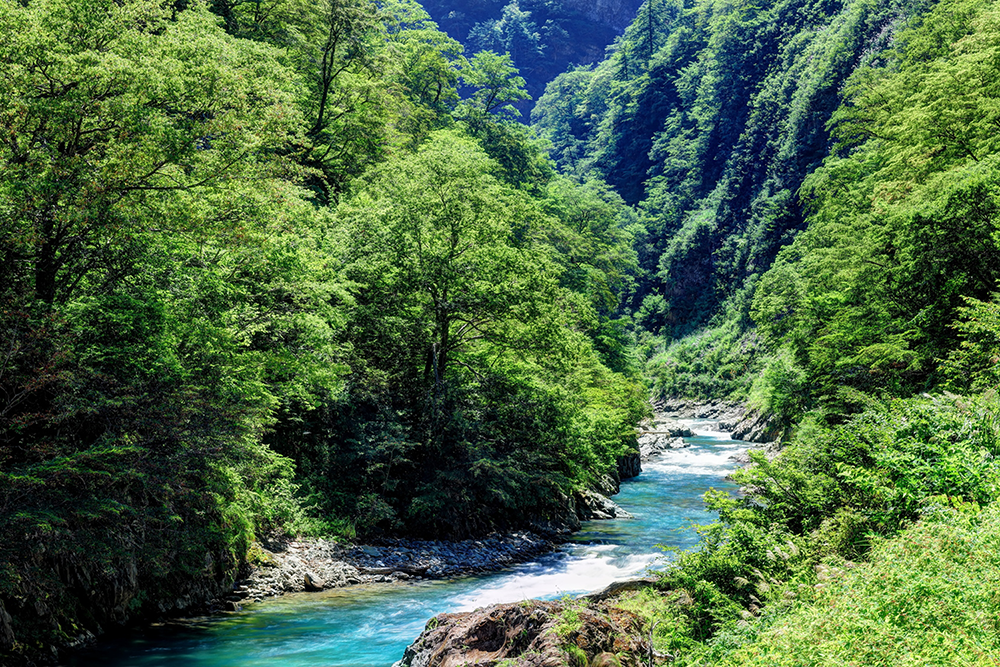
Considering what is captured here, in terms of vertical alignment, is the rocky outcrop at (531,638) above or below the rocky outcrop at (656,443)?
above

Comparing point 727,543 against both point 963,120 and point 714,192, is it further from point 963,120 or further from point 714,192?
point 714,192

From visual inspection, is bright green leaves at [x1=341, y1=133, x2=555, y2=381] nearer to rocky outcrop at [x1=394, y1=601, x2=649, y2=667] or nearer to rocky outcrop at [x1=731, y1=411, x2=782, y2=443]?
rocky outcrop at [x1=394, y1=601, x2=649, y2=667]

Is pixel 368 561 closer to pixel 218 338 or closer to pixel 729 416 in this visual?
pixel 218 338

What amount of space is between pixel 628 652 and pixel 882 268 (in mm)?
15113

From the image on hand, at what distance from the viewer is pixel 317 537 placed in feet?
50.2

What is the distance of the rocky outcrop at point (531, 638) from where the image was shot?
6.38 metres

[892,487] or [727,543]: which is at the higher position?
[892,487]

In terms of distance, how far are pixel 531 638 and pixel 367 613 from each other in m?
6.47

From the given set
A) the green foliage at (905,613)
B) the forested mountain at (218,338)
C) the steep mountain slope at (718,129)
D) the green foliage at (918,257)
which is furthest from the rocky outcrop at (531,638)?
the steep mountain slope at (718,129)

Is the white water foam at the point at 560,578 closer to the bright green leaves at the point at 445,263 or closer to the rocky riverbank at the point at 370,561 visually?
the rocky riverbank at the point at 370,561

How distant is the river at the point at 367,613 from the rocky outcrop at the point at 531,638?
305 centimetres

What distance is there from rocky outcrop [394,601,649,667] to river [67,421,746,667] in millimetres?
3050

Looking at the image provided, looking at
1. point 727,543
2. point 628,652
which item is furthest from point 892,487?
point 628,652

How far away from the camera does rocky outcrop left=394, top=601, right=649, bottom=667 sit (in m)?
6.38
